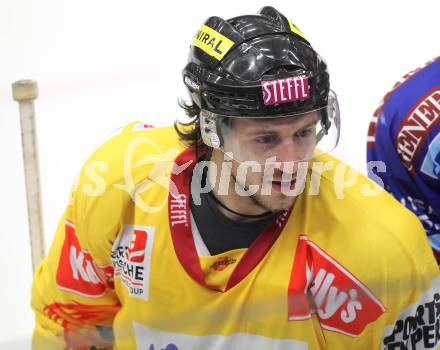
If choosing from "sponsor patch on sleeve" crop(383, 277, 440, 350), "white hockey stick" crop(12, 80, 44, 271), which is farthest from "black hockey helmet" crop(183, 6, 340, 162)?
"white hockey stick" crop(12, 80, 44, 271)

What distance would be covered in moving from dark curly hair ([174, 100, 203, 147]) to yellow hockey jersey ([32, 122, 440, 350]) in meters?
0.03

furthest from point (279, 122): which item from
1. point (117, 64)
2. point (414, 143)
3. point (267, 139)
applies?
point (117, 64)

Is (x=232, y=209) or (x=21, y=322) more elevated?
(x=232, y=209)

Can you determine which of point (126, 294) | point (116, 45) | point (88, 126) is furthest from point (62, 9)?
point (126, 294)

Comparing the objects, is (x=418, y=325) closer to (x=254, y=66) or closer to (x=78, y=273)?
(x=254, y=66)

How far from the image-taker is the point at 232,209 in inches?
59.2

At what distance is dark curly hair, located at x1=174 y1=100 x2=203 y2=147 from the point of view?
1.63 m

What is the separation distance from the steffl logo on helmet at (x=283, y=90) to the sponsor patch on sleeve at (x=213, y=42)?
0.11 meters

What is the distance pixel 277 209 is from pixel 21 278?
4.05ft

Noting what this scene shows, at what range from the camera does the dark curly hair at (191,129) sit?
163 centimetres

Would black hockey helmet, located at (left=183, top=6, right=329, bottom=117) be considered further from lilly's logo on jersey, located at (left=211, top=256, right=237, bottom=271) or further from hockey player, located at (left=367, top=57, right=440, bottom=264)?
hockey player, located at (left=367, top=57, right=440, bottom=264)

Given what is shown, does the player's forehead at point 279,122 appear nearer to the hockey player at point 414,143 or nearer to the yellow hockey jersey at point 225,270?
the yellow hockey jersey at point 225,270

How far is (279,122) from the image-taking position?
4.50 ft

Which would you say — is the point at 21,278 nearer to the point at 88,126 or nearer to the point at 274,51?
the point at 88,126
